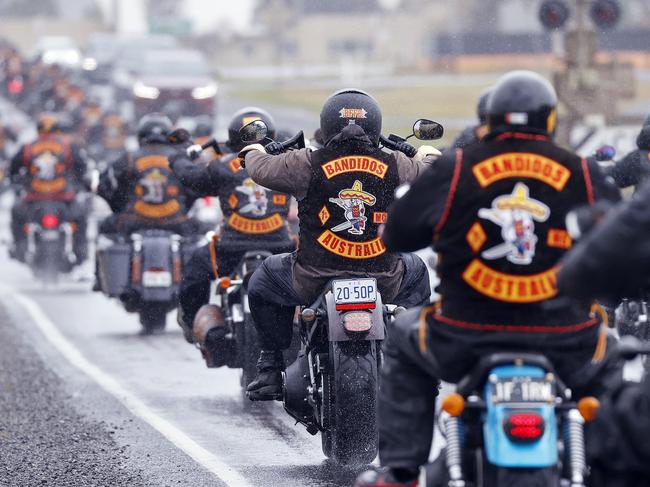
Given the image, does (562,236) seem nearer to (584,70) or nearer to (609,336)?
(609,336)

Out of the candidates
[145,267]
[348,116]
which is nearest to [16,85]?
[145,267]

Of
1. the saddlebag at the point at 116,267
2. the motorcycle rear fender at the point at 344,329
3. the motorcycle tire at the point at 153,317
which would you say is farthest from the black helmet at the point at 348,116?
the motorcycle tire at the point at 153,317

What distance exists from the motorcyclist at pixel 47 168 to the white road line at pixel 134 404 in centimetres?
168

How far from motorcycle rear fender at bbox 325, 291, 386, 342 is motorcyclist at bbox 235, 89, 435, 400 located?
0.34 meters

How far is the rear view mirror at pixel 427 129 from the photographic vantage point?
8.44 m

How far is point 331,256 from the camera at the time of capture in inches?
348

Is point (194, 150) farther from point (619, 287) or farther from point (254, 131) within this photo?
point (619, 287)

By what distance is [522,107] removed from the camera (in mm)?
6148

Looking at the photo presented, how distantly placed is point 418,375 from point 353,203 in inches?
101

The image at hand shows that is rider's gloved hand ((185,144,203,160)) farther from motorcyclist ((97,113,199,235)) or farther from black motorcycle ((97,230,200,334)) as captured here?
black motorcycle ((97,230,200,334))

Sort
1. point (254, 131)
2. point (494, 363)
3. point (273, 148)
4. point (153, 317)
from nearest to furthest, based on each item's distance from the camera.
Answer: point (494, 363) < point (254, 131) < point (273, 148) < point (153, 317)

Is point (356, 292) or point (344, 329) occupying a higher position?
point (356, 292)

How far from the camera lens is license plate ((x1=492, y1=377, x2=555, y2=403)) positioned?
228 inches

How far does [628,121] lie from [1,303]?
475 inches
